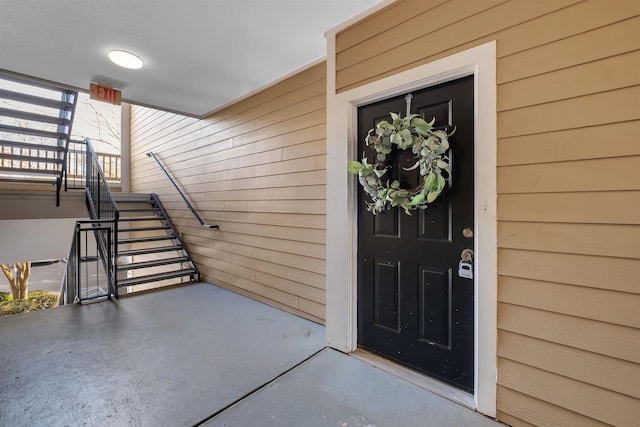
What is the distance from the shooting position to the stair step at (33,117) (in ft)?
10.8

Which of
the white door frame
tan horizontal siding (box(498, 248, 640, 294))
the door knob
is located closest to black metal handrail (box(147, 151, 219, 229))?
the white door frame

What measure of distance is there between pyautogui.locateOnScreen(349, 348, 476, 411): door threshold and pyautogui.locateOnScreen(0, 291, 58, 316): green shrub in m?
8.16

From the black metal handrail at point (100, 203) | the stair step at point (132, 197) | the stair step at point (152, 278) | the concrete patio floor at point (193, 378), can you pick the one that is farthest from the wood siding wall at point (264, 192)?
the black metal handrail at point (100, 203)

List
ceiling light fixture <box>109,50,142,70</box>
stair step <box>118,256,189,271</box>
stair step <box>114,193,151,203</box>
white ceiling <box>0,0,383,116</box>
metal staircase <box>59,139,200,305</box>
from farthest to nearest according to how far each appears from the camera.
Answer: stair step <box>114,193,151,203</box>
stair step <box>118,256,189,271</box>
metal staircase <box>59,139,200,305</box>
ceiling light fixture <box>109,50,142,70</box>
white ceiling <box>0,0,383,116</box>

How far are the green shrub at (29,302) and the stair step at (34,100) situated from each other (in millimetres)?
5605

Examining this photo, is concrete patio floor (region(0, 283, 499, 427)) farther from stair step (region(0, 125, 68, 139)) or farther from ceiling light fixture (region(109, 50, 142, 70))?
ceiling light fixture (region(109, 50, 142, 70))

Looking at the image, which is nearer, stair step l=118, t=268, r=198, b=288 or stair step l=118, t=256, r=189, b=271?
stair step l=118, t=268, r=198, b=288

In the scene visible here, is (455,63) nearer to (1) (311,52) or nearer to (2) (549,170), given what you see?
(2) (549,170)

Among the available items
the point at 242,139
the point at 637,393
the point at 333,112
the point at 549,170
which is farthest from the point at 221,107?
the point at 637,393

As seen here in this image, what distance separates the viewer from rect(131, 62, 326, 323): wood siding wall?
9.11ft

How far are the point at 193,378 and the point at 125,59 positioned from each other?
279 centimetres

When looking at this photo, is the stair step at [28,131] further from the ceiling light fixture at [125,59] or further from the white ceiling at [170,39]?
the ceiling light fixture at [125,59]

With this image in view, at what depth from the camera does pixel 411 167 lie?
1893 mm

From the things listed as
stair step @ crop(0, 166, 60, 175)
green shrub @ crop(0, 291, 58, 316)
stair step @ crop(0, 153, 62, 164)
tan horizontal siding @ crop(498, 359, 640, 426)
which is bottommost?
green shrub @ crop(0, 291, 58, 316)
